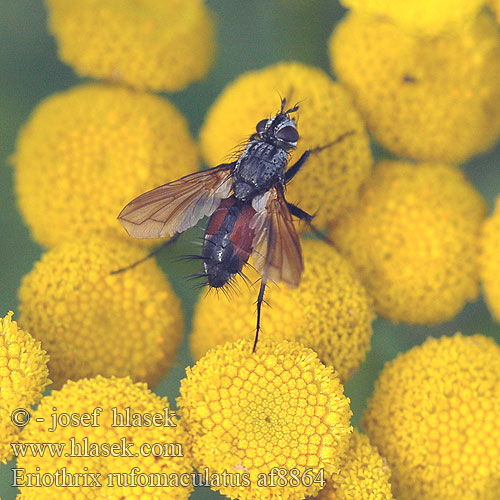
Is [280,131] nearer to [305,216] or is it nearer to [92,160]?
[305,216]

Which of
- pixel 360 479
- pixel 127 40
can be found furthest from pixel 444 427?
pixel 127 40

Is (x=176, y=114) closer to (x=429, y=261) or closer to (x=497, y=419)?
(x=429, y=261)

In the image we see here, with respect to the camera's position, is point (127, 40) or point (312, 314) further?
point (127, 40)

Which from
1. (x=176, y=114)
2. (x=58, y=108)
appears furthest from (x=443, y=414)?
(x=58, y=108)

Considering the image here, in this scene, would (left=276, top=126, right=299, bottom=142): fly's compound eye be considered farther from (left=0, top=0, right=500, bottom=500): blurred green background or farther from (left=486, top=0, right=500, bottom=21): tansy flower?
(left=486, top=0, right=500, bottom=21): tansy flower

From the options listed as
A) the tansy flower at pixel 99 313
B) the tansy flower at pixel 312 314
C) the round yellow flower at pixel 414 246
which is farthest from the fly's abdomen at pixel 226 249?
the round yellow flower at pixel 414 246

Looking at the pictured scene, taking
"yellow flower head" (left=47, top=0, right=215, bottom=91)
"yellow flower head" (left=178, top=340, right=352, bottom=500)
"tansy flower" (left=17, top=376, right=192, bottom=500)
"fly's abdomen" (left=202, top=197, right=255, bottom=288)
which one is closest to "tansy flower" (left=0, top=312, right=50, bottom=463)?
"tansy flower" (left=17, top=376, right=192, bottom=500)
